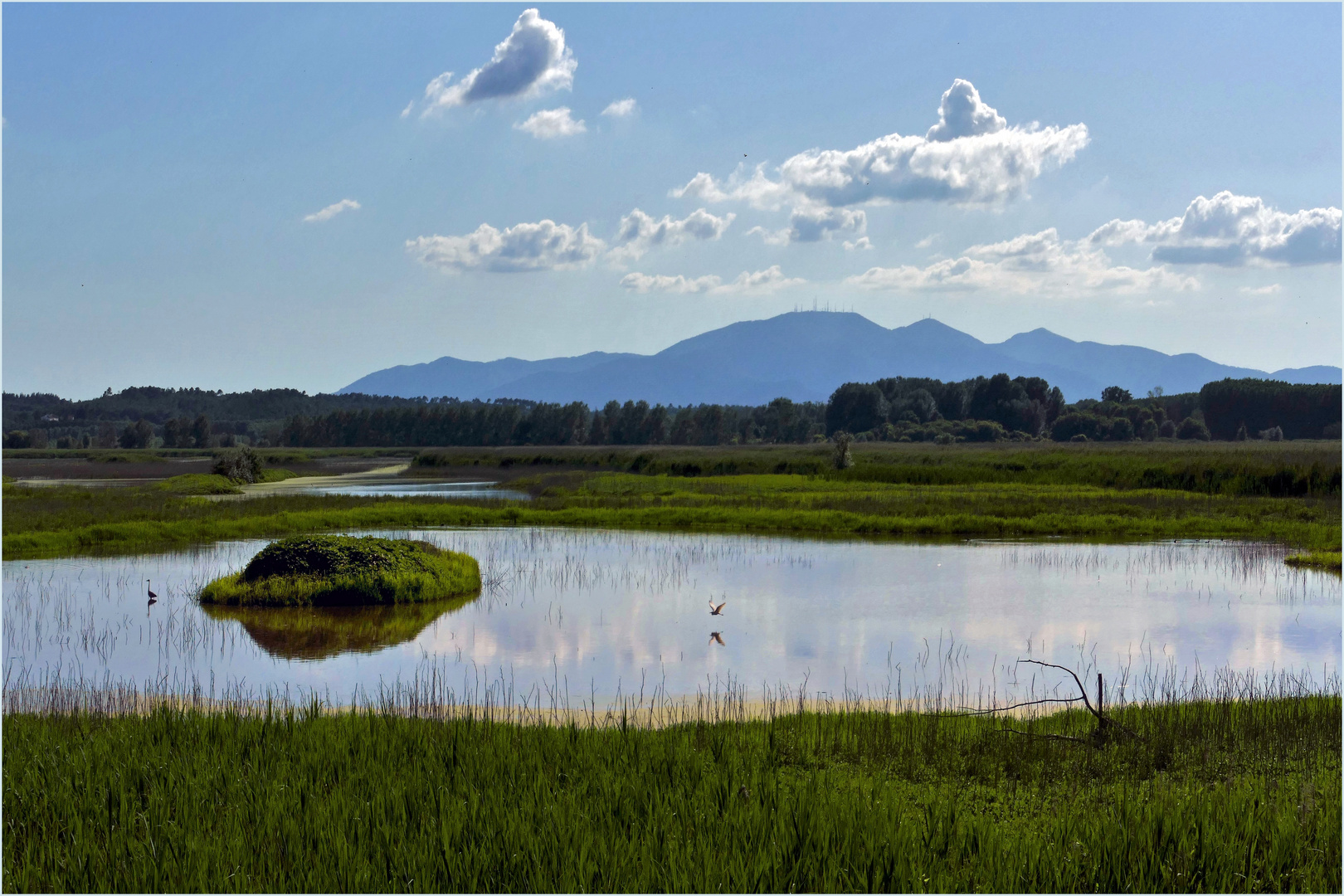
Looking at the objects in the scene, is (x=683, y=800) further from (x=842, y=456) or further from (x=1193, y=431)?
(x=1193, y=431)

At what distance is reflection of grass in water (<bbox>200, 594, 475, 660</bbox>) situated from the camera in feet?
61.1

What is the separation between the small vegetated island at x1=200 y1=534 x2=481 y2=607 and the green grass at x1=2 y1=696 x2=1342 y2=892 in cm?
1110

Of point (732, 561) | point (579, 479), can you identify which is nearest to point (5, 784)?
point (732, 561)

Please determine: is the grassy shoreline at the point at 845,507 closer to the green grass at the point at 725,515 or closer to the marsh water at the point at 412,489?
the green grass at the point at 725,515

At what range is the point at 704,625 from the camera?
68.1 ft

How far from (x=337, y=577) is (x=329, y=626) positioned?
230cm

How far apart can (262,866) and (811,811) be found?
4085 mm

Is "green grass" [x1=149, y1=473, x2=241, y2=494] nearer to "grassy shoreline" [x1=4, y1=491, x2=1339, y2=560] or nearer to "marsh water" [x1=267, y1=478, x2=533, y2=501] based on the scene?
"marsh water" [x1=267, y1=478, x2=533, y2=501]

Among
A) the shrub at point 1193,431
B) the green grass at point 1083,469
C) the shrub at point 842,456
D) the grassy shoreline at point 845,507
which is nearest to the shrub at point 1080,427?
the shrub at point 1193,431

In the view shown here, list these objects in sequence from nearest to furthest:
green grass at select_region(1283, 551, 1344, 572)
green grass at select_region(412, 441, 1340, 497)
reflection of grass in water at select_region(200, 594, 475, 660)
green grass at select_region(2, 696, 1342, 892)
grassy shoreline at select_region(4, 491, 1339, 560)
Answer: green grass at select_region(2, 696, 1342, 892), reflection of grass in water at select_region(200, 594, 475, 660), green grass at select_region(1283, 551, 1344, 572), grassy shoreline at select_region(4, 491, 1339, 560), green grass at select_region(412, 441, 1340, 497)

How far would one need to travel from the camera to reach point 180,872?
6.80 m

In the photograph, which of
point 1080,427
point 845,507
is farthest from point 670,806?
point 1080,427

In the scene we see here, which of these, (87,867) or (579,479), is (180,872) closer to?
(87,867)

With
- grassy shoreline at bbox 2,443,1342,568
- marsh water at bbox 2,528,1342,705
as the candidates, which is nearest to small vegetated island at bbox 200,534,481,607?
marsh water at bbox 2,528,1342,705
